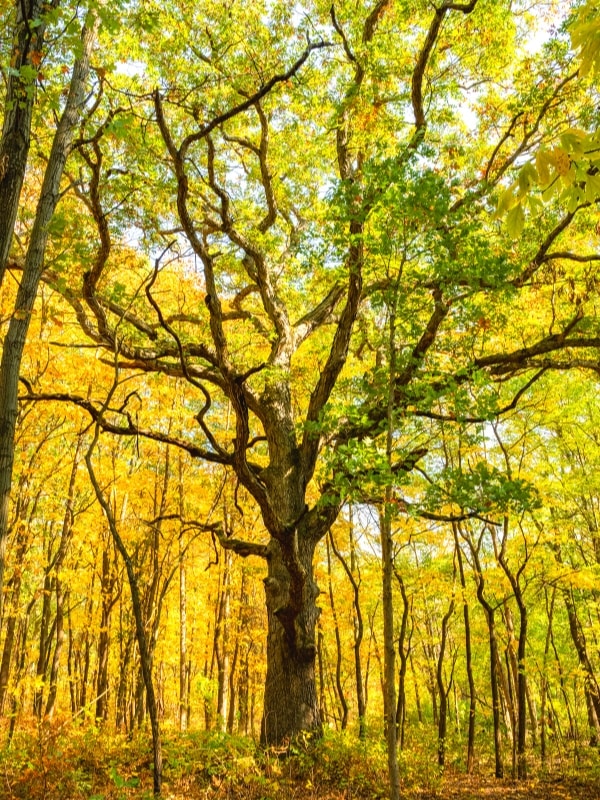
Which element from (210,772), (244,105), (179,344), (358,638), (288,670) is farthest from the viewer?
(358,638)

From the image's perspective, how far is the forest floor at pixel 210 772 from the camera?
17.0ft

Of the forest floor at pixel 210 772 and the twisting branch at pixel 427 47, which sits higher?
the twisting branch at pixel 427 47

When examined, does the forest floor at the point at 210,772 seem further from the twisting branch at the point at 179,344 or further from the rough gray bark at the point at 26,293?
the rough gray bark at the point at 26,293

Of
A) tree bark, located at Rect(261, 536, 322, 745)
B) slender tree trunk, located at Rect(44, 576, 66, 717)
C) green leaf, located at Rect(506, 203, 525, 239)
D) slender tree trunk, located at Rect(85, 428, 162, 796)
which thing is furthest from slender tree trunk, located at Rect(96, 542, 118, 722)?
green leaf, located at Rect(506, 203, 525, 239)

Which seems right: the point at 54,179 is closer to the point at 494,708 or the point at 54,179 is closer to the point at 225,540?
the point at 225,540

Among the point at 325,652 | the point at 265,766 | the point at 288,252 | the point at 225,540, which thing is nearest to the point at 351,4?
the point at 288,252

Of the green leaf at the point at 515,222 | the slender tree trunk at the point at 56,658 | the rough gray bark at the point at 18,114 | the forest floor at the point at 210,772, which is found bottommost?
A: the forest floor at the point at 210,772

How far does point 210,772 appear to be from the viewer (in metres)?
5.75

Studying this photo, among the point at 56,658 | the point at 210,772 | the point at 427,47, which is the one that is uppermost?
the point at 427,47

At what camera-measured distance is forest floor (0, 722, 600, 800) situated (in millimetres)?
5195

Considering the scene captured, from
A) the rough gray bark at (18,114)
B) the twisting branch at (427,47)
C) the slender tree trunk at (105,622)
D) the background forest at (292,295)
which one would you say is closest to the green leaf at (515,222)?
the background forest at (292,295)

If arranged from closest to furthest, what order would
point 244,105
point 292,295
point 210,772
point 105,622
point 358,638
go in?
point 244,105
point 210,772
point 292,295
point 358,638
point 105,622

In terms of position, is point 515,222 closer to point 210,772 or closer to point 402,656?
point 210,772

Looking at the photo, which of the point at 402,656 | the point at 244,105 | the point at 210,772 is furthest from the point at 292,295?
the point at 402,656
